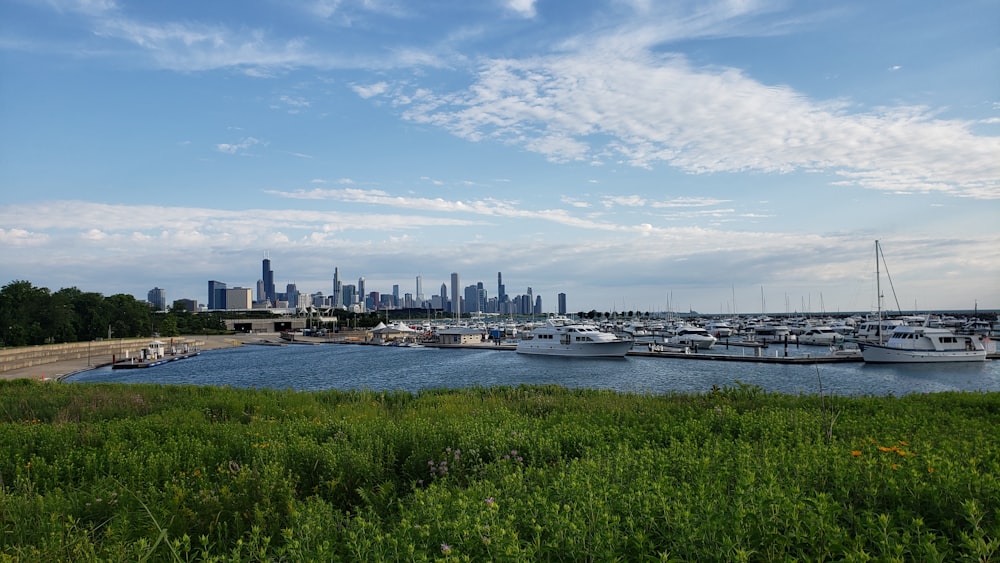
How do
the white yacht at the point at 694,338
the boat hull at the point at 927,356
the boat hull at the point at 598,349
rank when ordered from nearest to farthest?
1. the boat hull at the point at 927,356
2. the boat hull at the point at 598,349
3. the white yacht at the point at 694,338

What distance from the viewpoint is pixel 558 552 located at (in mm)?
4129

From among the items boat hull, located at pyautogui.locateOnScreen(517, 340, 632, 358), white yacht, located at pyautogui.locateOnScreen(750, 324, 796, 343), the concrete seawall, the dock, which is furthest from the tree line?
white yacht, located at pyautogui.locateOnScreen(750, 324, 796, 343)

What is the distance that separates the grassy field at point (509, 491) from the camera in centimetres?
411

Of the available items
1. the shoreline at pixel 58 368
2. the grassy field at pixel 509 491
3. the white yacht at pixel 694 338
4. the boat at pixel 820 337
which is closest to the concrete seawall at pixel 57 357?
the shoreline at pixel 58 368

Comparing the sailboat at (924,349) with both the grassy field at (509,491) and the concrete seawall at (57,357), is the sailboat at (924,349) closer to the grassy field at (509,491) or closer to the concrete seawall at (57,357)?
the grassy field at (509,491)

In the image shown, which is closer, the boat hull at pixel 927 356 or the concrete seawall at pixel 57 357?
the boat hull at pixel 927 356

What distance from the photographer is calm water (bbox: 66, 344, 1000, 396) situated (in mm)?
42341

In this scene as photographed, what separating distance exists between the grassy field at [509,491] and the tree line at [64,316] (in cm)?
7718

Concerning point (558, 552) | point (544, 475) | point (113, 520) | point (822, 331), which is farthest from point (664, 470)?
point (822, 331)

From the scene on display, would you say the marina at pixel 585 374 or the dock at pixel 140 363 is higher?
the dock at pixel 140 363

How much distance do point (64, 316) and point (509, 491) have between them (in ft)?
305

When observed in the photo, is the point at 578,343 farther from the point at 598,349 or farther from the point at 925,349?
the point at 925,349

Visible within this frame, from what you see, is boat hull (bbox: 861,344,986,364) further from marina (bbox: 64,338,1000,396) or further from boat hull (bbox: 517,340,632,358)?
boat hull (bbox: 517,340,632,358)

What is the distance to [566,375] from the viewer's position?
5166cm
